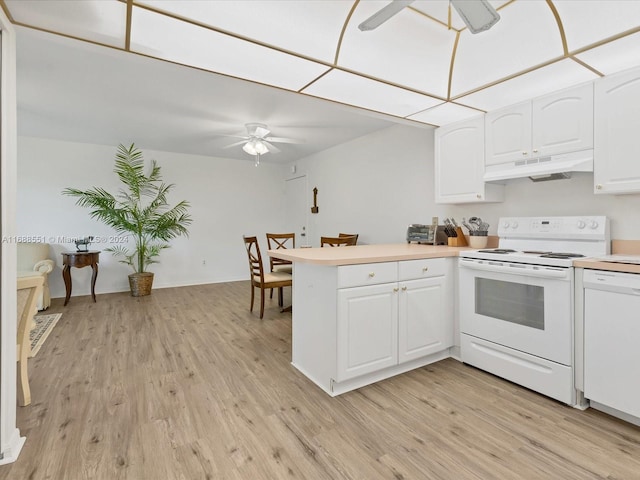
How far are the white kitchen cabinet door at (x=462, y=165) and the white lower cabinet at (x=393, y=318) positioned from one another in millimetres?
698

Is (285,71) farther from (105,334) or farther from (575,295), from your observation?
(105,334)

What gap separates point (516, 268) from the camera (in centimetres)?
216

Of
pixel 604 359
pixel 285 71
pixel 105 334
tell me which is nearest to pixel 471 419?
pixel 604 359

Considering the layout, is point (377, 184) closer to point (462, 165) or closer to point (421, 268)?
point (462, 165)

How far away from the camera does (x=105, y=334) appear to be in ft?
10.9

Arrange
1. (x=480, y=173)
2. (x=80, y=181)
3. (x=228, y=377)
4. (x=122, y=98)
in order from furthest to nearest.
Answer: (x=80, y=181), (x=122, y=98), (x=480, y=173), (x=228, y=377)

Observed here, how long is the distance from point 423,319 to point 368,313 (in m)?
0.56

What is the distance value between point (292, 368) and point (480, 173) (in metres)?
2.25

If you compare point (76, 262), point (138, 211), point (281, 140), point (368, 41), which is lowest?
point (76, 262)

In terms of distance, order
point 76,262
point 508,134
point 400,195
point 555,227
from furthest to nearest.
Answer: point 76,262, point 400,195, point 508,134, point 555,227

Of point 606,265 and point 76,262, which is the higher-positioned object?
point 606,265

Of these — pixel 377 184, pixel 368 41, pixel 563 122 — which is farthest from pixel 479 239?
pixel 368 41

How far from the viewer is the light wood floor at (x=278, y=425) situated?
1.48 meters

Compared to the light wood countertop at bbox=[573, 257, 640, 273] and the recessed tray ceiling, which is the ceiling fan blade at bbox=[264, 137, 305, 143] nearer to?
the recessed tray ceiling
